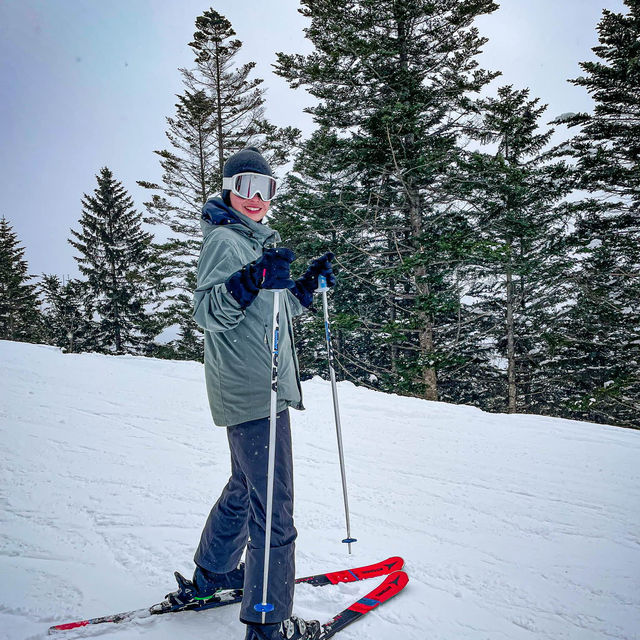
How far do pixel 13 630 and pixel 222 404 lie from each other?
1370 mm

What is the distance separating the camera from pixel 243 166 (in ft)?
6.82

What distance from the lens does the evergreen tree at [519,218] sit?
40.6 feet

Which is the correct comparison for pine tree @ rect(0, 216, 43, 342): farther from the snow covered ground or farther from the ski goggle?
the ski goggle

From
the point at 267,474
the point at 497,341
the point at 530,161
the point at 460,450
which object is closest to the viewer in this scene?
the point at 267,474

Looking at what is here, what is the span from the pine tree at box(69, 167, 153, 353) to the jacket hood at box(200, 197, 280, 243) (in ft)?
84.8

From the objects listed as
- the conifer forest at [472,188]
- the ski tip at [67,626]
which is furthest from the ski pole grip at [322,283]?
the conifer forest at [472,188]

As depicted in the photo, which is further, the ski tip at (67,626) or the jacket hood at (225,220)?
the jacket hood at (225,220)

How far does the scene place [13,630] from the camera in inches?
71.6

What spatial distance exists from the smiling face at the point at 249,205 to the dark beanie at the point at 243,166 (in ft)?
0.18

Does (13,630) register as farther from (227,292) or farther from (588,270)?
(588,270)

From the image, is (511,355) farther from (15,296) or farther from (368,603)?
(15,296)

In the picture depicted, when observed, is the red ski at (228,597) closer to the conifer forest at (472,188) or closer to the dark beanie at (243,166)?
the dark beanie at (243,166)

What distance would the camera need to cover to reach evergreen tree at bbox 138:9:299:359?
16688 mm

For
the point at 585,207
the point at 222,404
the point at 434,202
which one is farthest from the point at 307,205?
the point at 222,404
